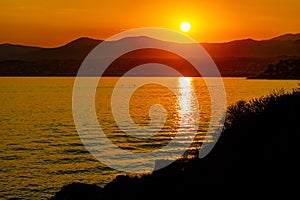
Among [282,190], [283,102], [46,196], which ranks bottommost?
[46,196]

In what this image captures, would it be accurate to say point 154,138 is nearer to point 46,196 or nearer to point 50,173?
point 50,173

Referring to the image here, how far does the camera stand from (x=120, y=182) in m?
22.4

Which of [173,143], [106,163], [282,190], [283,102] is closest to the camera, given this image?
[282,190]

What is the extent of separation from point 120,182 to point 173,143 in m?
28.3

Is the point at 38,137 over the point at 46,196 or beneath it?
over

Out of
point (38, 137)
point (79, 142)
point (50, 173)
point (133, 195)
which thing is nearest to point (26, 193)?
point (50, 173)

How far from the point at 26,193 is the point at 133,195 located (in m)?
11.6

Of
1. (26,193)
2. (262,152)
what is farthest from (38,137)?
(262,152)

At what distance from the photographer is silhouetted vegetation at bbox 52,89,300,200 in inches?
790

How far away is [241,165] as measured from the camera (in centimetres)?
2148

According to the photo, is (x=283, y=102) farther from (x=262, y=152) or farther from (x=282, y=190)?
(x=282, y=190)

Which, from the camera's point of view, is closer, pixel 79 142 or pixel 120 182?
pixel 120 182

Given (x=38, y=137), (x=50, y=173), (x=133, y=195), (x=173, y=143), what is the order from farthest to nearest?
1. (x=38, y=137)
2. (x=173, y=143)
3. (x=50, y=173)
4. (x=133, y=195)

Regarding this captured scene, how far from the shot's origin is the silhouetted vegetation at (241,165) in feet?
65.8
